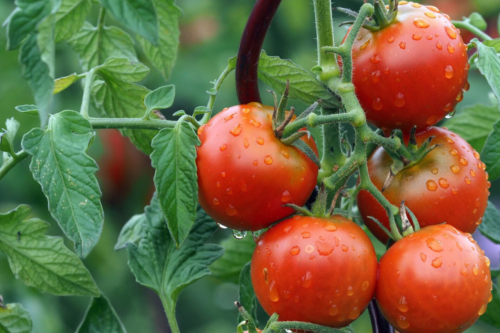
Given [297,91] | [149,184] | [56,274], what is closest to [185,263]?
[56,274]

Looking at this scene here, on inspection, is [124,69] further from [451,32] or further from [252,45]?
[451,32]

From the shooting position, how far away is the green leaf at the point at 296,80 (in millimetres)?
782

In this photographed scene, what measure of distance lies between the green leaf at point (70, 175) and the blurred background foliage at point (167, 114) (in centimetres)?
121

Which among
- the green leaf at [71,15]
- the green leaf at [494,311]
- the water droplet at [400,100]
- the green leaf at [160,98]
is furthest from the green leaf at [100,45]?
the green leaf at [494,311]

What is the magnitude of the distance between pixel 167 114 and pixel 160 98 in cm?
175

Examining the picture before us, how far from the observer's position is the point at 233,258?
3.56 ft

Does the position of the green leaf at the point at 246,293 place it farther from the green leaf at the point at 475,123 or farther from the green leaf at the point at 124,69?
the green leaf at the point at 475,123

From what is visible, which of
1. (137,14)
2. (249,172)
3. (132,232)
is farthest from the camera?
(132,232)

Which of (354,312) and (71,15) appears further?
(71,15)

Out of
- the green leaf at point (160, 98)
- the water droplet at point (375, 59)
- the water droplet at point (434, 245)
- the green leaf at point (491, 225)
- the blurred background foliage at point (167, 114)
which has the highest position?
the water droplet at point (375, 59)

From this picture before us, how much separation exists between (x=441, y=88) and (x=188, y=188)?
0.33 metres

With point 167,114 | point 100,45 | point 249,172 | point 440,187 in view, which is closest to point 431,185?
point 440,187

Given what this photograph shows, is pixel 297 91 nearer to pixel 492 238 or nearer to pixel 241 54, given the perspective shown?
pixel 241 54

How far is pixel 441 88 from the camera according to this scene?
0.77 m
